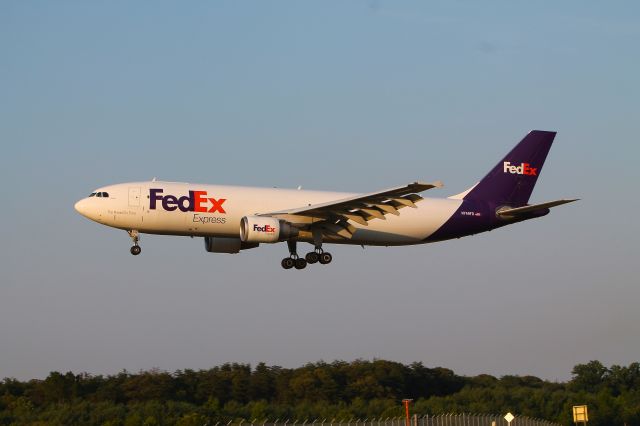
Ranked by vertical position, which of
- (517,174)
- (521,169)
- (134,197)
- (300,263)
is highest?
(521,169)

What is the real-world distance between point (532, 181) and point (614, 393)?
48549 millimetres

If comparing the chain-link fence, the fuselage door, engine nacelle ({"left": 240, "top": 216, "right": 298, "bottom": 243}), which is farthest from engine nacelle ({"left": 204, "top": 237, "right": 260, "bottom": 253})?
the chain-link fence

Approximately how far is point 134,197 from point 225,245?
603 cm

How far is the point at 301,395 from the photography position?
75.6 metres

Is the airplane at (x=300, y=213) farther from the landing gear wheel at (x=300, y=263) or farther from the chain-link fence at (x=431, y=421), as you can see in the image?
the chain-link fence at (x=431, y=421)

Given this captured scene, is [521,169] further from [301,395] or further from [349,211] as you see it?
[301,395]

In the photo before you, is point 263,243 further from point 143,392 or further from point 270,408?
point 143,392

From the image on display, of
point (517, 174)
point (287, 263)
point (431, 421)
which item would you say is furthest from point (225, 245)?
point (517, 174)

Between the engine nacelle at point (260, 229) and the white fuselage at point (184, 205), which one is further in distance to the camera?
the white fuselage at point (184, 205)

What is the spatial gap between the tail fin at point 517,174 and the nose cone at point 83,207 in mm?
19312

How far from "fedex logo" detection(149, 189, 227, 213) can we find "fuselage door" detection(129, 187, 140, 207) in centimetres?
61

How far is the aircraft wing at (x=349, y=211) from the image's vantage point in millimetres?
52750

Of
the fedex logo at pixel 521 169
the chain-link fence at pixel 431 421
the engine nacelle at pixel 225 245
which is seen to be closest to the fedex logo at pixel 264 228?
the engine nacelle at pixel 225 245

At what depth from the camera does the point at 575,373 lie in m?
109
